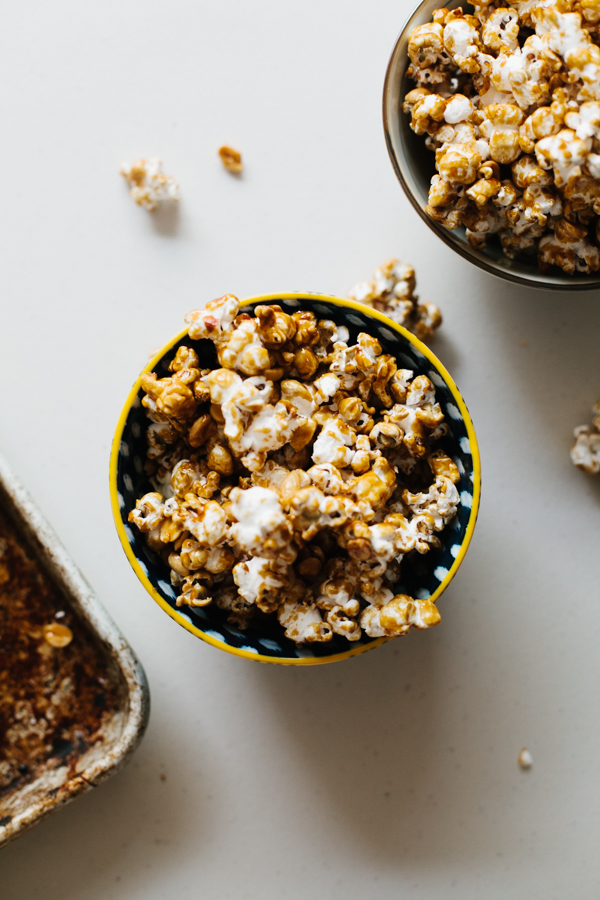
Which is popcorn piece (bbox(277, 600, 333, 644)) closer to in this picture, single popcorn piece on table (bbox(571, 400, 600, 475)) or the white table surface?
the white table surface

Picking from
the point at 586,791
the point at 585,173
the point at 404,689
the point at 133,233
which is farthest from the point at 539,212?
the point at 586,791

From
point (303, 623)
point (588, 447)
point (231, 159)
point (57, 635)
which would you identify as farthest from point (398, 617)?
point (231, 159)

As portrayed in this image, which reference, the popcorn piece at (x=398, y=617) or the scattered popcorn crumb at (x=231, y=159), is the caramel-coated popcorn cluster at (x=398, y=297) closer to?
the scattered popcorn crumb at (x=231, y=159)

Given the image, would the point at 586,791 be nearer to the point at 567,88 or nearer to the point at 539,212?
the point at 539,212

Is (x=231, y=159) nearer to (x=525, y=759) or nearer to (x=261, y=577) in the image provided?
(x=261, y=577)

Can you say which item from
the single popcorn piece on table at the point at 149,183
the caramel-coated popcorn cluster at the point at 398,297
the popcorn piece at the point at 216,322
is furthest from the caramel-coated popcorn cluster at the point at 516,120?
the single popcorn piece on table at the point at 149,183
